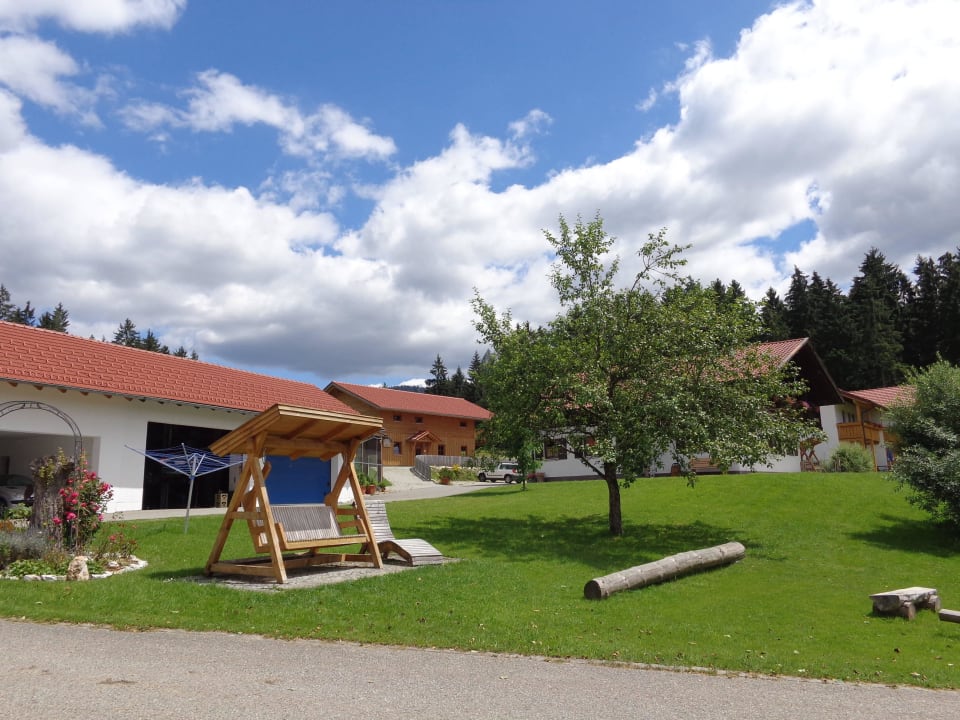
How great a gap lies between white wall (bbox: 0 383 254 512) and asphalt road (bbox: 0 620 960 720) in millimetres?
13795

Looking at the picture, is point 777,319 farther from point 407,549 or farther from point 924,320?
point 407,549

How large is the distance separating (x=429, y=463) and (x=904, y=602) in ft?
124

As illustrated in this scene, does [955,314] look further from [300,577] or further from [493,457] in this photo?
[300,577]

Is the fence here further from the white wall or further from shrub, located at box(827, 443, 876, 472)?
the white wall

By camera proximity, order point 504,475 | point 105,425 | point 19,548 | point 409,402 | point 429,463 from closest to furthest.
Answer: point 19,548
point 105,425
point 504,475
point 429,463
point 409,402

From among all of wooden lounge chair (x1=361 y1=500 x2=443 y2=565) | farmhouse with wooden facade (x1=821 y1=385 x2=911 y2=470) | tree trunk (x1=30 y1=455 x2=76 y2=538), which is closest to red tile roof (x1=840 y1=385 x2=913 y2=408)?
farmhouse with wooden facade (x1=821 y1=385 x2=911 y2=470)

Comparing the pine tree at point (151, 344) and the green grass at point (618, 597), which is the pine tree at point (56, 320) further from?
the green grass at point (618, 597)

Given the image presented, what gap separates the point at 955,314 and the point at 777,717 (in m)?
61.4

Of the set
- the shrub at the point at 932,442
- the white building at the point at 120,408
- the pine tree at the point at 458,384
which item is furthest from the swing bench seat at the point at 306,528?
the pine tree at the point at 458,384

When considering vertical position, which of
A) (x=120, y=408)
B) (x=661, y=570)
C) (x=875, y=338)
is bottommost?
(x=661, y=570)

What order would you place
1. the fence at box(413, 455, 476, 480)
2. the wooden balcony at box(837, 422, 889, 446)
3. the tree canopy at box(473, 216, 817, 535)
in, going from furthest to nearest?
the fence at box(413, 455, 476, 480), the wooden balcony at box(837, 422, 889, 446), the tree canopy at box(473, 216, 817, 535)

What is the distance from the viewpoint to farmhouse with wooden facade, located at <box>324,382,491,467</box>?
50.2m

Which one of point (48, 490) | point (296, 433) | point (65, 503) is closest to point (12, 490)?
point (48, 490)

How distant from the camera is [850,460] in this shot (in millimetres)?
26625
